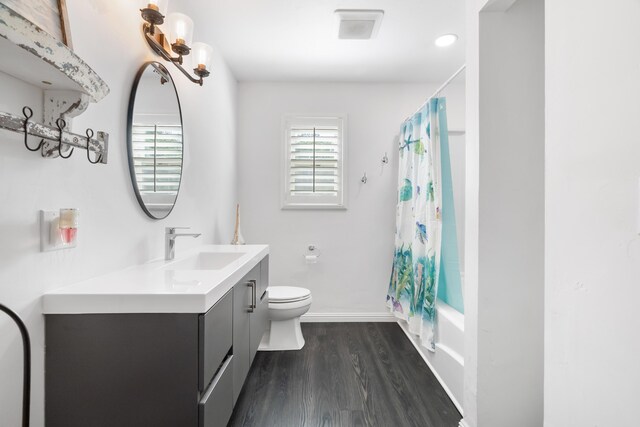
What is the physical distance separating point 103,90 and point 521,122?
1677 mm

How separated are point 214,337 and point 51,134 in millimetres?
777

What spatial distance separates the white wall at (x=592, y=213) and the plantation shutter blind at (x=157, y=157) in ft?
5.33

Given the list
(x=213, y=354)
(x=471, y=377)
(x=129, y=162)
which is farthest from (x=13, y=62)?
(x=471, y=377)

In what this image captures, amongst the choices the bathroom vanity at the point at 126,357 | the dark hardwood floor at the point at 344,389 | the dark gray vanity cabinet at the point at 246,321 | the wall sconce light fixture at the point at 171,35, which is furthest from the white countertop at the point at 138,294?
the wall sconce light fixture at the point at 171,35

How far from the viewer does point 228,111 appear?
292 cm

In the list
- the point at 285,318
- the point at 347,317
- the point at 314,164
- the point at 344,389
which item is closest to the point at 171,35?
the point at 314,164

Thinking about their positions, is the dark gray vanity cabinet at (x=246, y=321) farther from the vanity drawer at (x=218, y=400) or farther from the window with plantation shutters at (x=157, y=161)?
the window with plantation shutters at (x=157, y=161)

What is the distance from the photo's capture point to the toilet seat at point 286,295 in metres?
2.44

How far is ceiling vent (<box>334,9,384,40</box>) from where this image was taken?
211 cm

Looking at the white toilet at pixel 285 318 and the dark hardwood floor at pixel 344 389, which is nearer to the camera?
the dark hardwood floor at pixel 344 389

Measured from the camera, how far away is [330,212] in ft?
10.7

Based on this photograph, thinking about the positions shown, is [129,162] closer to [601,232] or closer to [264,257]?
[264,257]

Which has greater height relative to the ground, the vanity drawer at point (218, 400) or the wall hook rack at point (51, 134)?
the wall hook rack at point (51, 134)

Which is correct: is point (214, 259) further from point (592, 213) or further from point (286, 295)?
point (592, 213)
